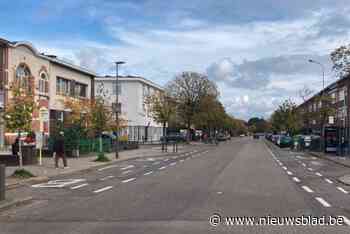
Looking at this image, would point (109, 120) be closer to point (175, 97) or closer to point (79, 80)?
point (79, 80)

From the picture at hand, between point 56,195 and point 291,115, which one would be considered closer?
point 56,195

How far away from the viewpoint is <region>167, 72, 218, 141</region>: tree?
87.7 m

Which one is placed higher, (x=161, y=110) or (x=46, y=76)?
(x=46, y=76)

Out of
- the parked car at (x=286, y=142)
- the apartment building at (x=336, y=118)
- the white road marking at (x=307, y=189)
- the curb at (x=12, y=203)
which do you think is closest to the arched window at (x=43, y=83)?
the apartment building at (x=336, y=118)

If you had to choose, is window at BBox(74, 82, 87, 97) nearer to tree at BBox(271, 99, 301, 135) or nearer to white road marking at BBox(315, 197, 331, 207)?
tree at BBox(271, 99, 301, 135)

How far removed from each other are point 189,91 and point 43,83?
35.8 metres

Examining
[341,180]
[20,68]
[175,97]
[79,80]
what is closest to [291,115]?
[175,97]

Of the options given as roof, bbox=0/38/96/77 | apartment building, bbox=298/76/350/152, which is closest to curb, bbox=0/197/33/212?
apartment building, bbox=298/76/350/152

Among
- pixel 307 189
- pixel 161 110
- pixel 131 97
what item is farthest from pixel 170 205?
pixel 131 97

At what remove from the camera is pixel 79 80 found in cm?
6756

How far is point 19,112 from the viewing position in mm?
22203

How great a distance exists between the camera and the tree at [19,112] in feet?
72.8

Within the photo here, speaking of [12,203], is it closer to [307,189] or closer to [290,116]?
[307,189]

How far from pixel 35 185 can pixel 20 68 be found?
3287 cm
